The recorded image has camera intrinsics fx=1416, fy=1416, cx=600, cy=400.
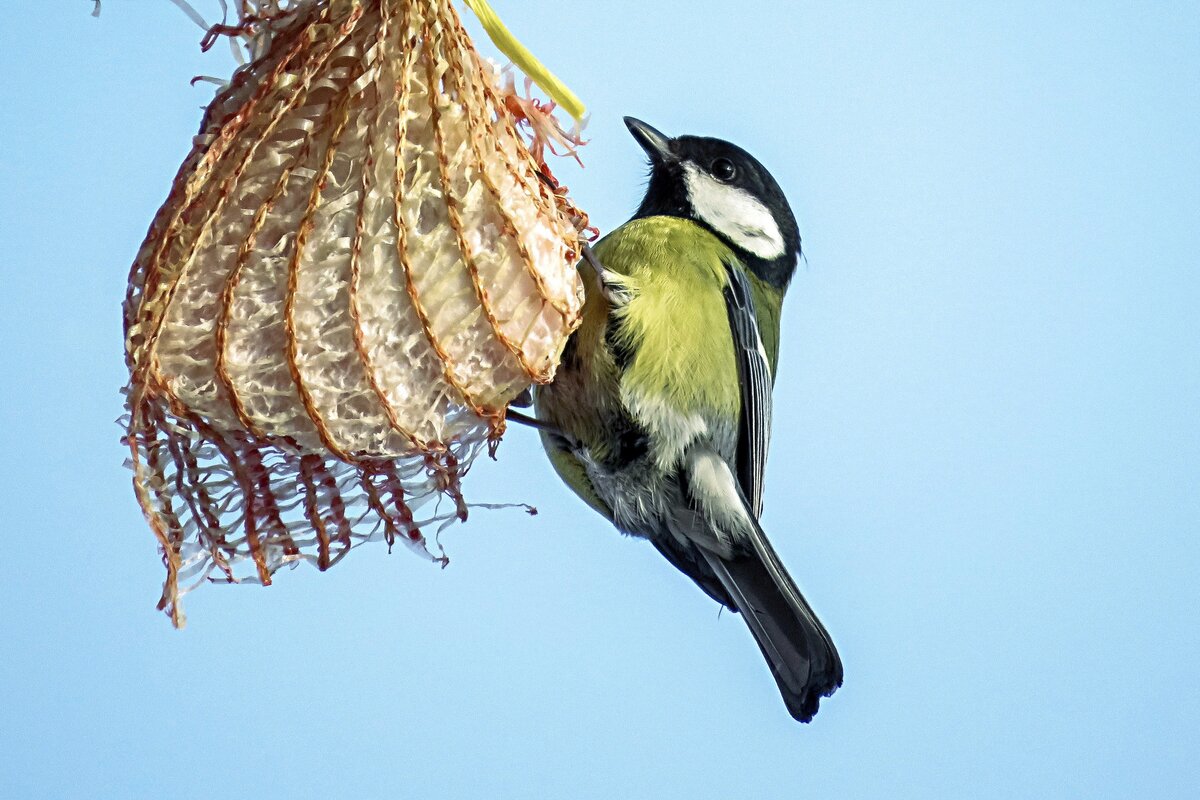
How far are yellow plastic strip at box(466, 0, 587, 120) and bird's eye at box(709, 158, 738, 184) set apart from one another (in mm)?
1011

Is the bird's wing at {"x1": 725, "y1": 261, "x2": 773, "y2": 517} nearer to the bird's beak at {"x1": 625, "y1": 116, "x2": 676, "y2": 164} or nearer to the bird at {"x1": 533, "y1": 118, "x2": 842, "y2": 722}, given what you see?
the bird at {"x1": 533, "y1": 118, "x2": 842, "y2": 722}

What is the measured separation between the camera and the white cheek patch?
8.73 feet

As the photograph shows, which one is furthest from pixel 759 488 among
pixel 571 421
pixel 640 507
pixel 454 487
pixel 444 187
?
pixel 444 187

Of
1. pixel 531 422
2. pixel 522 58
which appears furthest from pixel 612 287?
pixel 522 58

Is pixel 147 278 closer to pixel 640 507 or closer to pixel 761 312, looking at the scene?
pixel 640 507

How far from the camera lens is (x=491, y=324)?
1708mm

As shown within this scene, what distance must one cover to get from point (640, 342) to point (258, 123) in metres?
0.79

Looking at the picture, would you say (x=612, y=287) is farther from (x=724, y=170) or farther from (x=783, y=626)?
(x=783, y=626)

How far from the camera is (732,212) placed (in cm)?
269

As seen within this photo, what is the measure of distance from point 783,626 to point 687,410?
425mm

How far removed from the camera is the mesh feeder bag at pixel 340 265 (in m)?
1.64

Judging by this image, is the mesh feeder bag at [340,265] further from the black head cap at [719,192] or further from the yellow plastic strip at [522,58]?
the black head cap at [719,192]

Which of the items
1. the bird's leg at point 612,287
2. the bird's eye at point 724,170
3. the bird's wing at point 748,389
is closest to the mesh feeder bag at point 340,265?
the bird's leg at point 612,287

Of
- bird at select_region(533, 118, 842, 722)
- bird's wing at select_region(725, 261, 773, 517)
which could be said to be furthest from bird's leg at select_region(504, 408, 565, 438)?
bird's wing at select_region(725, 261, 773, 517)
